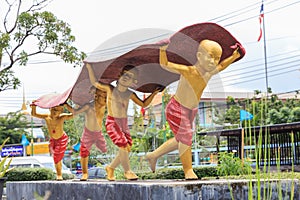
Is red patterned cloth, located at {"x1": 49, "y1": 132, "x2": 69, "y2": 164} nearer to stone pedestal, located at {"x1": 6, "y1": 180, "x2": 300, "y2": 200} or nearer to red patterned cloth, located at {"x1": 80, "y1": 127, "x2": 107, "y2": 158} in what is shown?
red patterned cloth, located at {"x1": 80, "y1": 127, "x2": 107, "y2": 158}

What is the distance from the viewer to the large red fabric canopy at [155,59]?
4367 millimetres

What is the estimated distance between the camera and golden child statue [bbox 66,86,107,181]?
585 centimetres

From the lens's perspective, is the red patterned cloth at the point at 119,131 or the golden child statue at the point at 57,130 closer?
the red patterned cloth at the point at 119,131

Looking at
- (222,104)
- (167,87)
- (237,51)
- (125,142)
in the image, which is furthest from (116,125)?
(237,51)

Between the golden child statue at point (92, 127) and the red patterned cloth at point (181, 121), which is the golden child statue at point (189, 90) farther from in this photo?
the golden child statue at point (92, 127)

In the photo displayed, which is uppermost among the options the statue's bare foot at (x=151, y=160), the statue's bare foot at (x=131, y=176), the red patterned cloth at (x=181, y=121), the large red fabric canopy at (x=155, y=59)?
the large red fabric canopy at (x=155, y=59)

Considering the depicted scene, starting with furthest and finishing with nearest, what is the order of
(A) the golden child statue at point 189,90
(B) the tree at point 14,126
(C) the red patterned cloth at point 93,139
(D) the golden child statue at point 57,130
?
(B) the tree at point 14,126 < (D) the golden child statue at point 57,130 < (C) the red patterned cloth at point 93,139 < (A) the golden child statue at point 189,90

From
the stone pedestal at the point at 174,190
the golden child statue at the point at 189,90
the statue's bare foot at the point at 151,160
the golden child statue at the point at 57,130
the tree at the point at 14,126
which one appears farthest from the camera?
the tree at the point at 14,126

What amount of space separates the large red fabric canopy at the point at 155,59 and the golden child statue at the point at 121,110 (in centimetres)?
7

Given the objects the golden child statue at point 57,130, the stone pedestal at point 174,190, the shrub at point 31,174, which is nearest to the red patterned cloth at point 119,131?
the stone pedestal at point 174,190

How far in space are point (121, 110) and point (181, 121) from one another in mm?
1016

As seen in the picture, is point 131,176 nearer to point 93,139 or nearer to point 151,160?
point 151,160

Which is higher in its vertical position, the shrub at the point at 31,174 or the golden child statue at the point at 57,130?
the golden child statue at the point at 57,130

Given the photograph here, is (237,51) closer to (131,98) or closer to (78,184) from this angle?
(131,98)
